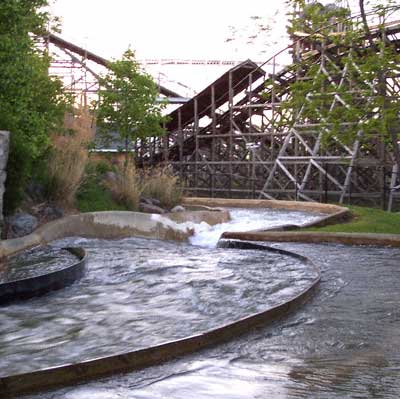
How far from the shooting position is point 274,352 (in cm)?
509

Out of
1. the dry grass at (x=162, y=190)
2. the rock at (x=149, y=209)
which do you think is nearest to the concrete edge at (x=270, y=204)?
the dry grass at (x=162, y=190)

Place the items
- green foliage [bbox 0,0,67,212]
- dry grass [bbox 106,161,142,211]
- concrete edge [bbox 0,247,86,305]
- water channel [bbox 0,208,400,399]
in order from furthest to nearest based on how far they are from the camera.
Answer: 1. dry grass [bbox 106,161,142,211]
2. green foliage [bbox 0,0,67,212]
3. concrete edge [bbox 0,247,86,305]
4. water channel [bbox 0,208,400,399]

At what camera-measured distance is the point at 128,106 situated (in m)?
21.1

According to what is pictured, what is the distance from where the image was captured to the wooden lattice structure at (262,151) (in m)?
20.7

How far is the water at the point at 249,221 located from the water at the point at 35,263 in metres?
3.24

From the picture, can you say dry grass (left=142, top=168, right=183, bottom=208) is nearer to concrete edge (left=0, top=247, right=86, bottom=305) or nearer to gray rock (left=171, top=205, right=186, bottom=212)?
gray rock (left=171, top=205, right=186, bottom=212)

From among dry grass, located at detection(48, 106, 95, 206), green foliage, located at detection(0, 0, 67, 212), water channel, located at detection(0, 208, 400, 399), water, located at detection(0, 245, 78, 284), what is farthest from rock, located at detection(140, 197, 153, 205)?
water channel, located at detection(0, 208, 400, 399)

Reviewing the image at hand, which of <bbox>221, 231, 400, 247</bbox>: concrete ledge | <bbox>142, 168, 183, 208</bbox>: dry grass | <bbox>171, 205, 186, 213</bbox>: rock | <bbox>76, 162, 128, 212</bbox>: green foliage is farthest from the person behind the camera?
<bbox>142, 168, 183, 208</bbox>: dry grass

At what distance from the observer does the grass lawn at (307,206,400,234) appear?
1273cm

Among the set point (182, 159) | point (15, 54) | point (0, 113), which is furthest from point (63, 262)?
point (182, 159)

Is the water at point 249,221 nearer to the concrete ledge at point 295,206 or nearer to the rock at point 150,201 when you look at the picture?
the concrete ledge at point 295,206

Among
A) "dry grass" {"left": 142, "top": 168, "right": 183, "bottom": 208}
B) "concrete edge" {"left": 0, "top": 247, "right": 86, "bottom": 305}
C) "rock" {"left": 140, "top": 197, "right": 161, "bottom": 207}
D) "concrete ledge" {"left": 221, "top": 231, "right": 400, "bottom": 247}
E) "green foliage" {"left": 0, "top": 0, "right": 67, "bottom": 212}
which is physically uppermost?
"green foliage" {"left": 0, "top": 0, "right": 67, "bottom": 212}

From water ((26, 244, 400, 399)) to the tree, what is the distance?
592 inches

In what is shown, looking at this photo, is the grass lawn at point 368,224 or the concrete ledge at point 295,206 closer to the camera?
the grass lawn at point 368,224
